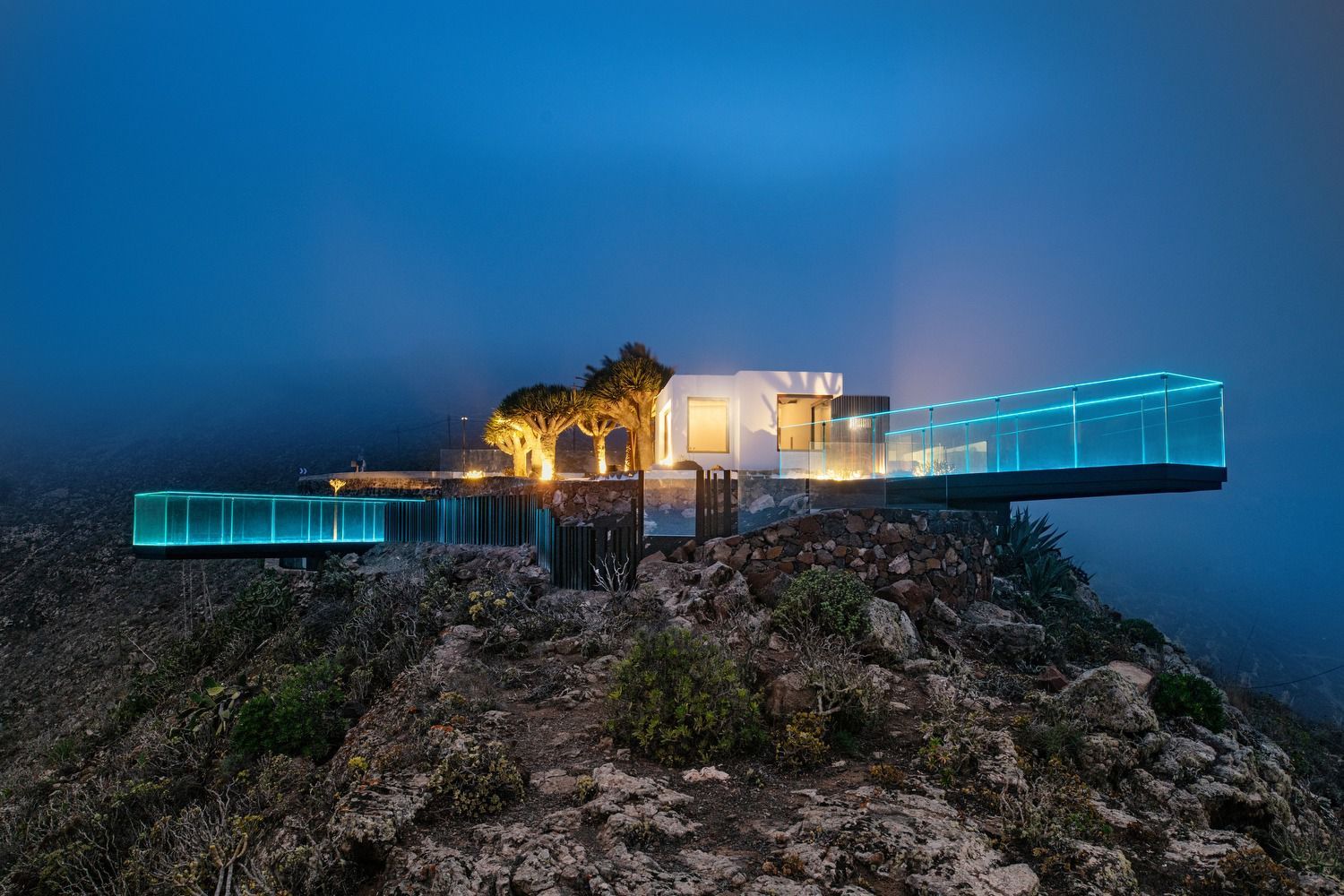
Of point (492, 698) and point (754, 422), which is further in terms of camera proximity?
point (754, 422)

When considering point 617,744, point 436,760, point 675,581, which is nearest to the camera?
point 436,760

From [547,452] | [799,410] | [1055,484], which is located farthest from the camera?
Result: [547,452]

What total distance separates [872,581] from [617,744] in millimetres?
5480

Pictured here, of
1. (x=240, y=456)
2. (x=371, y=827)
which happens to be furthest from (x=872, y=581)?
(x=240, y=456)

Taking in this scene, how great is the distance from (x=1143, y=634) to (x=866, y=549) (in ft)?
19.8

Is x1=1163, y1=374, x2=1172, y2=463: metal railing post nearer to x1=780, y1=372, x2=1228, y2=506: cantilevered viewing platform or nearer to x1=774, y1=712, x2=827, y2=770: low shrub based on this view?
x1=780, y1=372, x2=1228, y2=506: cantilevered viewing platform

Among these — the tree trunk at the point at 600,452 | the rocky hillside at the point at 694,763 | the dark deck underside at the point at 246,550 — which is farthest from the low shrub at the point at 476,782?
the tree trunk at the point at 600,452

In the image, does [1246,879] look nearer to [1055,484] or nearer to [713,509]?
[713,509]

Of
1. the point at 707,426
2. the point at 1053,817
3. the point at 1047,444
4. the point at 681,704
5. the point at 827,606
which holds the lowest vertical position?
the point at 1053,817

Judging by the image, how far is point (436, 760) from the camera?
14.5 feet

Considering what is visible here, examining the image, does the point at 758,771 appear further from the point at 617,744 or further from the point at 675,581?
the point at 675,581

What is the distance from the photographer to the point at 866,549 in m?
9.33

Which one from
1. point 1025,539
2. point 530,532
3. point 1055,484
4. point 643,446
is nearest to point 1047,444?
point 1055,484

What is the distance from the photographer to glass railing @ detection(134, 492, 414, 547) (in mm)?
14641
